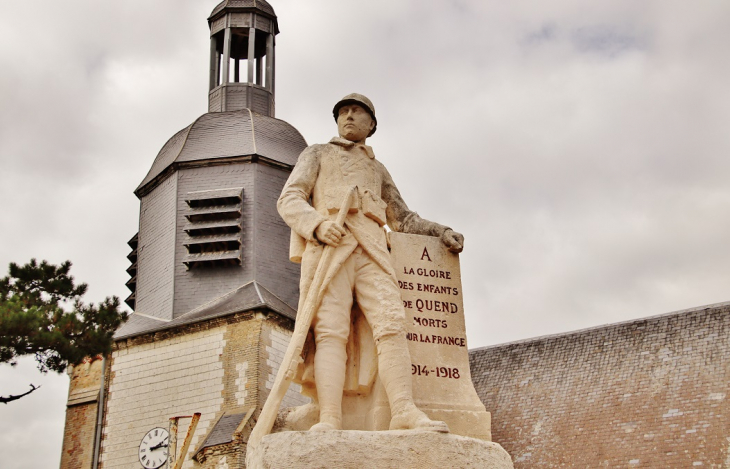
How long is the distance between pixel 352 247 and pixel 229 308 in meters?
18.5

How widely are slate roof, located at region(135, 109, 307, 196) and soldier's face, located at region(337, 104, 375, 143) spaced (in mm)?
20165

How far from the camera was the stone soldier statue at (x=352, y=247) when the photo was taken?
6336mm

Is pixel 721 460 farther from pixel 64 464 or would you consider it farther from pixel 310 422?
pixel 64 464

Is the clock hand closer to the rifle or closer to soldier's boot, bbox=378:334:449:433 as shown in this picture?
the rifle

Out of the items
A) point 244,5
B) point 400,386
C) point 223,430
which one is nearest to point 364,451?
point 400,386

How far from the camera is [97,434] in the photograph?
25.6 meters

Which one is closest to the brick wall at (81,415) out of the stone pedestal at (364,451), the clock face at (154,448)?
the clock face at (154,448)

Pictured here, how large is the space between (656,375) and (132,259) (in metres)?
15.2

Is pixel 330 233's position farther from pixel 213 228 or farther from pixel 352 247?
pixel 213 228

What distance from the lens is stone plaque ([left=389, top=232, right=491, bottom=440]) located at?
6.52 metres

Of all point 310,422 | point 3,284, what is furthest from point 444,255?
point 3,284

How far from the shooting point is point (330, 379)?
6344mm

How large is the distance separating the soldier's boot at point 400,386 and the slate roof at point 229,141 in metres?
21.2

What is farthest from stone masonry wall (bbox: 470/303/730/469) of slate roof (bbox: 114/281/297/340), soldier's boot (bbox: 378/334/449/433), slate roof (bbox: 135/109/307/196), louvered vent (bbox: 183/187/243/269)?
soldier's boot (bbox: 378/334/449/433)
